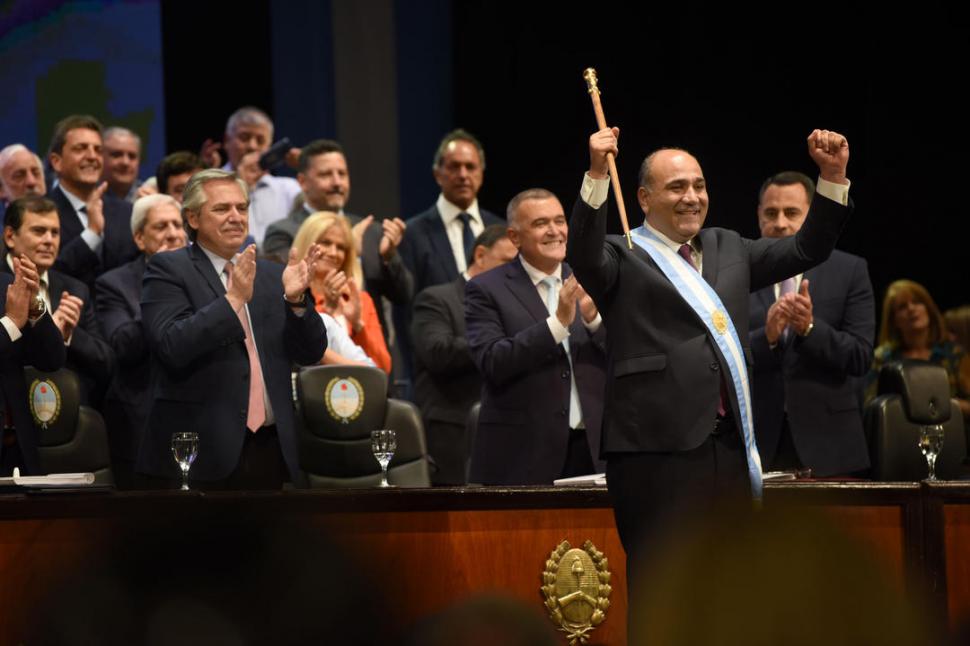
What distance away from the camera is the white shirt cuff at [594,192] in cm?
306

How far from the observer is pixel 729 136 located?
6.75 m

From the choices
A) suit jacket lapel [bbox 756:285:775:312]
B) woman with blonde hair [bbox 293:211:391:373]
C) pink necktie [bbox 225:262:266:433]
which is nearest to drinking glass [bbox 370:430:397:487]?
pink necktie [bbox 225:262:266:433]

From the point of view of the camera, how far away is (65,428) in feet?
14.5

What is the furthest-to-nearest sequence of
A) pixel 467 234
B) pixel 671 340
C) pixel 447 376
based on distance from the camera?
1. pixel 467 234
2. pixel 447 376
3. pixel 671 340

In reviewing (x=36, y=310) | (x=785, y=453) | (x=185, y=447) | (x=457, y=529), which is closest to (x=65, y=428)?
(x=36, y=310)

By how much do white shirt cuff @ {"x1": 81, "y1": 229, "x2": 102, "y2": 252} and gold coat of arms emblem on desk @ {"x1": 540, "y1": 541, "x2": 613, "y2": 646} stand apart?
2391 millimetres

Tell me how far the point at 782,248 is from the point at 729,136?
3.46 metres

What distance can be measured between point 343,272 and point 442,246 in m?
1.15

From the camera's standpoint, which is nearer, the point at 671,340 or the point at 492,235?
the point at 671,340

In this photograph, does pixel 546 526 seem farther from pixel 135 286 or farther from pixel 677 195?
pixel 135 286

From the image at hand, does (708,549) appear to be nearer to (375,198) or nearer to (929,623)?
(929,623)

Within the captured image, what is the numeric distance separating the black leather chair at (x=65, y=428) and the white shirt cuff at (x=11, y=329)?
0.25 m

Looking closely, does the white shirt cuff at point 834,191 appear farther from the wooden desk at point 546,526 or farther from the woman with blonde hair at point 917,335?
the woman with blonde hair at point 917,335

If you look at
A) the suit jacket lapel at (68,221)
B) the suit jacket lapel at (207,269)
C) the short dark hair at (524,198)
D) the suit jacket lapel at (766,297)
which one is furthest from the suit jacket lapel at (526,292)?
the suit jacket lapel at (68,221)
